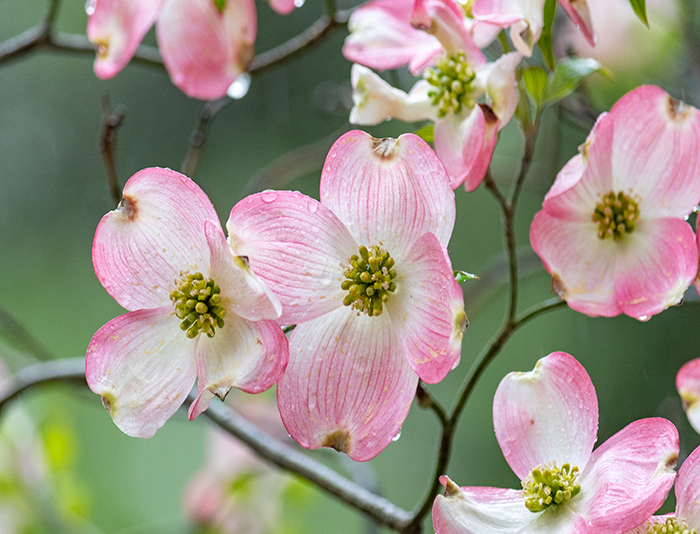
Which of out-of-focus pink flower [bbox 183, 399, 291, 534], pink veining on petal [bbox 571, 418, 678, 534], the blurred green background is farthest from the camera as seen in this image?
the blurred green background

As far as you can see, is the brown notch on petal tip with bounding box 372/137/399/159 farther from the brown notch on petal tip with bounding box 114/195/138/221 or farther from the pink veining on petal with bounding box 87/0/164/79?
the pink veining on petal with bounding box 87/0/164/79

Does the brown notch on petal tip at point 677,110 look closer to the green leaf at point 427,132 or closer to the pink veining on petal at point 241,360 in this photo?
the green leaf at point 427,132

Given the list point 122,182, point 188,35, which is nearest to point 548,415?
point 188,35

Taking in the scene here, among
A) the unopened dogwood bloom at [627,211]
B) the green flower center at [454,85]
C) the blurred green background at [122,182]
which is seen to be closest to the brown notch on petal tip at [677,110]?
the unopened dogwood bloom at [627,211]

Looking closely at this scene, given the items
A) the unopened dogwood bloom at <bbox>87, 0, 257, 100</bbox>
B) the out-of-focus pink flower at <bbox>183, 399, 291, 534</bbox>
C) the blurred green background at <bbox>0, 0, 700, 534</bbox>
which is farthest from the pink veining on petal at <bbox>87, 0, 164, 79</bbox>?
the blurred green background at <bbox>0, 0, 700, 534</bbox>

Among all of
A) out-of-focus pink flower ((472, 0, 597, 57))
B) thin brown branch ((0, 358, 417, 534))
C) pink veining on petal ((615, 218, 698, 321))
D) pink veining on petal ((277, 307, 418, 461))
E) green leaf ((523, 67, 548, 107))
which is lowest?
thin brown branch ((0, 358, 417, 534))

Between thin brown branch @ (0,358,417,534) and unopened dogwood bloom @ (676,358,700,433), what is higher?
unopened dogwood bloom @ (676,358,700,433)
